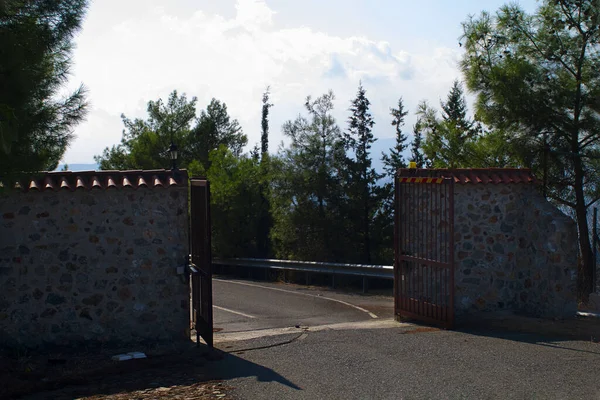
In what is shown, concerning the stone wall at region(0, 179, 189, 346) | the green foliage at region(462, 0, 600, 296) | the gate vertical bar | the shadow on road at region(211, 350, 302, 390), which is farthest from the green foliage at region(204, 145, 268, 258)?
the shadow on road at region(211, 350, 302, 390)

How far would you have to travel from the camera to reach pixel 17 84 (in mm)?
7285

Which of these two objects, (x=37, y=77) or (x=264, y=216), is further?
(x=264, y=216)

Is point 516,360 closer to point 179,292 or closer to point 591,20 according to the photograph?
point 179,292

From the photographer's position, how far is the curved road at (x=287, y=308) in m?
12.2

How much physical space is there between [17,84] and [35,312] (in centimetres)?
354

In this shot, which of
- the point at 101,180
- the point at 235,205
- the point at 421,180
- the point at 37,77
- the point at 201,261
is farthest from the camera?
the point at 235,205

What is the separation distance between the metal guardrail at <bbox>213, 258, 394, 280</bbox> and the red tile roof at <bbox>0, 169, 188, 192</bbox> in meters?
8.70

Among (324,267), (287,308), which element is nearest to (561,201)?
(287,308)

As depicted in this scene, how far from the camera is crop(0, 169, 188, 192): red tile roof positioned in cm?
923

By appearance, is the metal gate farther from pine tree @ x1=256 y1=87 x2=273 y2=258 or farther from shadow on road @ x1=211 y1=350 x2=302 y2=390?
pine tree @ x1=256 y1=87 x2=273 y2=258

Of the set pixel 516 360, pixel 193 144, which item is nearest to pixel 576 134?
pixel 516 360

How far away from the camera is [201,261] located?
9.75 meters

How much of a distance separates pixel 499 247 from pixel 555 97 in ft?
15.1

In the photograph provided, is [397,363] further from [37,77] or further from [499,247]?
[37,77]
